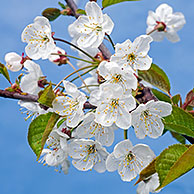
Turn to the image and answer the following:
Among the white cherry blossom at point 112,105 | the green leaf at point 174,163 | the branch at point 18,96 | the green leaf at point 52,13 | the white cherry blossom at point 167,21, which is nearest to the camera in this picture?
the green leaf at point 174,163

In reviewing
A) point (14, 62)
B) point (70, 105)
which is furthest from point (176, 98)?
point (14, 62)

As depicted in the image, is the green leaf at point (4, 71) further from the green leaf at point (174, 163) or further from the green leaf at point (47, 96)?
the green leaf at point (174, 163)

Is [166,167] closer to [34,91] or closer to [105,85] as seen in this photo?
[105,85]

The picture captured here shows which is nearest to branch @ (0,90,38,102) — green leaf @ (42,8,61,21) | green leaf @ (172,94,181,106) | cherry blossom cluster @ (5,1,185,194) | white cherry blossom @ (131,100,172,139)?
cherry blossom cluster @ (5,1,185,194)

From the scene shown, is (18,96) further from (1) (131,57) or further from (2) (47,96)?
(1) (131,57)

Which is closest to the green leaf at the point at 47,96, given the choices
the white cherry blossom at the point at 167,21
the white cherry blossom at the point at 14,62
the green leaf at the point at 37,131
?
the green leaf at the point at 37,131

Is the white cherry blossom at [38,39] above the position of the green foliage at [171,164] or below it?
above
